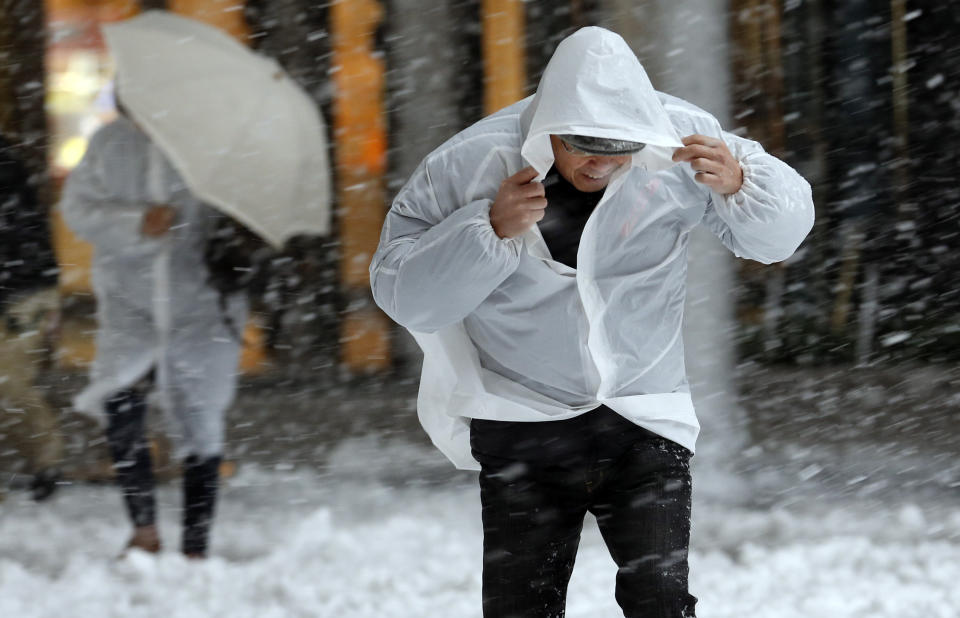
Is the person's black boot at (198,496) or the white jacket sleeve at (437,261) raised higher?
the white jacket sleeve at (437,261)

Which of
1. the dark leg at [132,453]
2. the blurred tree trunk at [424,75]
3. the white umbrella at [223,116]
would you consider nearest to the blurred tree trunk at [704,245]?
the blurred tree trunk at [424,75]

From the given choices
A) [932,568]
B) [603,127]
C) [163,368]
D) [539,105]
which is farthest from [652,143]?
[163,368]

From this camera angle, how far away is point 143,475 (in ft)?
14.6

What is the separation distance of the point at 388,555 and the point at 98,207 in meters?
1.81

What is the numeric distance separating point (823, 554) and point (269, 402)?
8.42 ft

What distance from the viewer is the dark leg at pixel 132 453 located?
4.36 m

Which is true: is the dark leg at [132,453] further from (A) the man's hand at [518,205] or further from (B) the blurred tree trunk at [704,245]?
(A) the man's hand at [518,205]

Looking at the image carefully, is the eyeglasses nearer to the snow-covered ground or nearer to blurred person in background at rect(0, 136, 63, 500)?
the snow-covered ground

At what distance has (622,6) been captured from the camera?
4.76m

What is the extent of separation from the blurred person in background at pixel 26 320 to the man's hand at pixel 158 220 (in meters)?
0.67

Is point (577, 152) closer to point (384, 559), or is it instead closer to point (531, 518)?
point (531, 518)

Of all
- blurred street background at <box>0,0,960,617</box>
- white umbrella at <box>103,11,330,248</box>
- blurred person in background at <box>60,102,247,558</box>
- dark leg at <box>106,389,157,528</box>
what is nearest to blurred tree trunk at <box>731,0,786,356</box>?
blurred street background at <box>0,0,960,617</box>

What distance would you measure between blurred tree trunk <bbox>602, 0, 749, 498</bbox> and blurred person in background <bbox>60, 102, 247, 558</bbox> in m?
1.99

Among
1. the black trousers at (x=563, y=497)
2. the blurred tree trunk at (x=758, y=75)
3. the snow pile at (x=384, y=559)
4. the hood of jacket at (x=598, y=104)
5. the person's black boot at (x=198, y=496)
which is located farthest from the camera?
the blurred tree trunk at (x=758, y=75)
